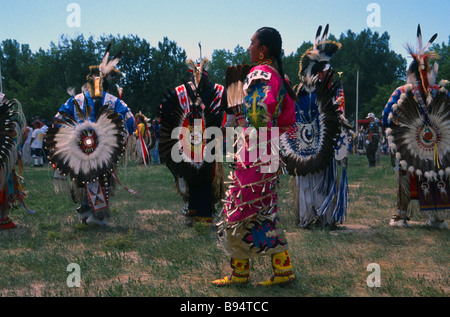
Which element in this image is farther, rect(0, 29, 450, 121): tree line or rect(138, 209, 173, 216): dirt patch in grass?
rect(0, 29, 450, 121): tree line

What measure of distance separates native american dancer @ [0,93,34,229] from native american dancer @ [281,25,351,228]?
11.7ft

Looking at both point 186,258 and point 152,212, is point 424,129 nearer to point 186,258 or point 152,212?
point 186,258

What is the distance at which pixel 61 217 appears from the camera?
6.43 metres

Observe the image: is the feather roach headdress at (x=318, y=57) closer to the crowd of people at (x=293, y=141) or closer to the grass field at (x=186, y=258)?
the crowd of people at (x=293, y=141)

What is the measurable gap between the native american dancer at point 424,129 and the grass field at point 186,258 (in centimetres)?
52

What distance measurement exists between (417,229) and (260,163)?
3150 mm

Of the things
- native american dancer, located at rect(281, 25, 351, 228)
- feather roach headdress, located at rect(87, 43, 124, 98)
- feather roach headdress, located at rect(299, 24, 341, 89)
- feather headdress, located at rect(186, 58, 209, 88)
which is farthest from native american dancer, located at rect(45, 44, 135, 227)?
feather roach headdress, located at rect(299, 24, 341, 89)

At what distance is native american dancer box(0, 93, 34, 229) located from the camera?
18.2ft

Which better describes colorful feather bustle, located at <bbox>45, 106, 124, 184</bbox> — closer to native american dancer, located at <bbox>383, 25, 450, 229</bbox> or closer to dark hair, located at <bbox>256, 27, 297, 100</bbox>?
dark hair, located at <bbox>256, 27, 297, 100</bbox>

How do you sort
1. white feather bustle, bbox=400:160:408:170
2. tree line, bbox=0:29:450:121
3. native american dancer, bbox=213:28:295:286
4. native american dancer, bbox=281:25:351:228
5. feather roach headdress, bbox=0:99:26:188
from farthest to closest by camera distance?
tree line, bbox=0:29:450:121, feather roach headdress, bbox=0:99:26:188, white feather bustle, bbox=400:160:408:170, native american dancer, bbox=281:25:351:228, native american dancer, bbox=213:28:295:286

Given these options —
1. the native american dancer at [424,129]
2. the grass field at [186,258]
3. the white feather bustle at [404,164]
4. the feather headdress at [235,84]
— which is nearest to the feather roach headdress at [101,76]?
the grass field at [186,258]

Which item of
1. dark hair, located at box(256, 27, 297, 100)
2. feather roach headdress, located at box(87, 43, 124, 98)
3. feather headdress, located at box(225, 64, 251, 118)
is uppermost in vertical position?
feather roach headdress, located at box(87, 43, 124, 98)

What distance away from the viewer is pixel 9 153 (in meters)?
5.68
